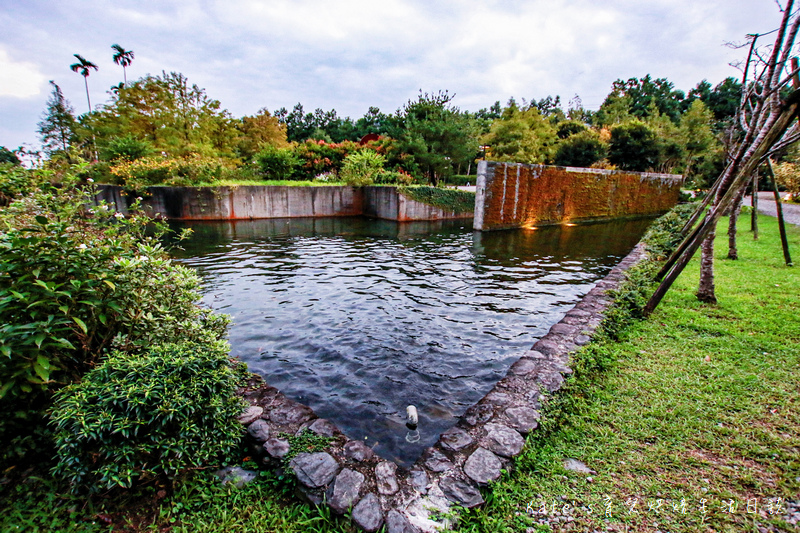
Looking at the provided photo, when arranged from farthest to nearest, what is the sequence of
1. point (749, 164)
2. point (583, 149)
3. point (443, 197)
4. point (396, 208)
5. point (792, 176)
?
1. point (583, 149)
2. point (443, 197)
3. point (396, 208)
4. point (792, 176)
5. point (749, 164)

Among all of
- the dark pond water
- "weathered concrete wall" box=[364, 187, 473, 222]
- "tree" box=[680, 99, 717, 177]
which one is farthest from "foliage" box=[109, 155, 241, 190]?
"tree" box=[680, 99, 717, 177]

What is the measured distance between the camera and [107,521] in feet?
6.60

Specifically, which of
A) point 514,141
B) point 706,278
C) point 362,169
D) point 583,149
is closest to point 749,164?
point 706,278

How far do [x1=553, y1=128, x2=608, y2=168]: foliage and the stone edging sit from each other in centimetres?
2719

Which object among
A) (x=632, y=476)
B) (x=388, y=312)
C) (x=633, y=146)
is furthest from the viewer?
(x=633, y=146)

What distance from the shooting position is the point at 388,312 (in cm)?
577

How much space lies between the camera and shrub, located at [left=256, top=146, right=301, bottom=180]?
19656mm

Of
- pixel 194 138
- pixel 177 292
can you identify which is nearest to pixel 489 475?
pixel 177 292

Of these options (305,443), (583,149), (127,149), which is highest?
(583,149)

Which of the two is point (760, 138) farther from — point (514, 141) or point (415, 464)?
point (514, 141)

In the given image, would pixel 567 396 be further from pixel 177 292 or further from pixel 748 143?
pixel 748 143

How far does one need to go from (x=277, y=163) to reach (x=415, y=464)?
792 inches

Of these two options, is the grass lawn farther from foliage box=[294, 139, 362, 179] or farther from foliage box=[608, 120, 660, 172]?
foliage box=[608, 120, 660, 172]

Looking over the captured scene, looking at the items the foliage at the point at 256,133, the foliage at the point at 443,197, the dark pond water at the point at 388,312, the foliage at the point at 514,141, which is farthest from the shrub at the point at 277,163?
the foliage at the point at 514,141
